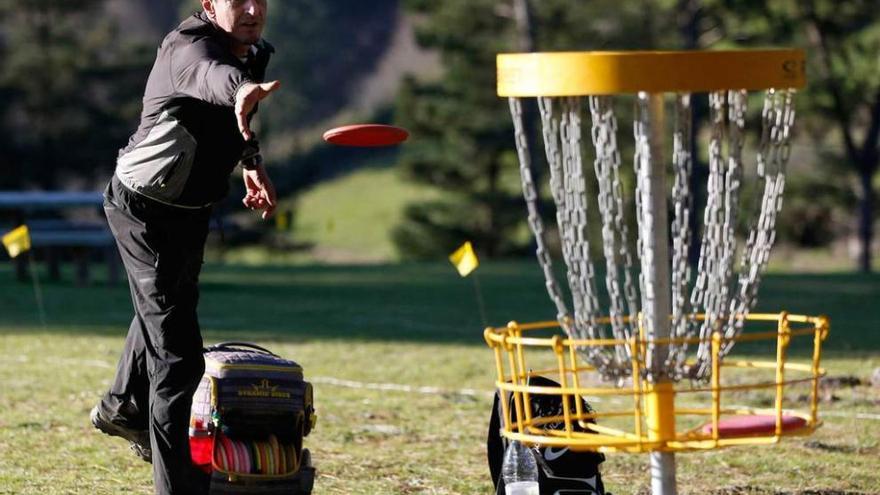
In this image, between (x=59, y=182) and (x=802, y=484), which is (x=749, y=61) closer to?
(x=802, y=484)

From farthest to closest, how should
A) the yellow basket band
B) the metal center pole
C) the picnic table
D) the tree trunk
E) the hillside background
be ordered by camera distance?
the hillside background < the tree trunk < the picnic table < the metal center pole < the yellow basket band

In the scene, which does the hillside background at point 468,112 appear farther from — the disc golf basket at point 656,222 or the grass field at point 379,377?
the disc golf basket at point 656,222

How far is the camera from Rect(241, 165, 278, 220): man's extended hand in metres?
4.80

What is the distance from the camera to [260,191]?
4.85 m

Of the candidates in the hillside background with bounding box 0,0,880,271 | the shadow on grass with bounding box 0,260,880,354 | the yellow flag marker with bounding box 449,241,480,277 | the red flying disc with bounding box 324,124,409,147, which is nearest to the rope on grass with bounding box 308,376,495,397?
the yellow flag marker with bounding box 449,241,480,277

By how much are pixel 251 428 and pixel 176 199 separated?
2.69 ft

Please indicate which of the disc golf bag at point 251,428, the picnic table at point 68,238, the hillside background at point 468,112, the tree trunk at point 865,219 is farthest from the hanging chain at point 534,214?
the tree trunk at point 865,219

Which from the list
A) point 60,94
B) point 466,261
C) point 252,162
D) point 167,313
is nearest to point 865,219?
point 60,94

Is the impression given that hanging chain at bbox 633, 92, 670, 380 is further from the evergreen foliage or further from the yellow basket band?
the evergreen foliage

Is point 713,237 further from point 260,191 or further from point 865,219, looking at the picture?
point 865,219

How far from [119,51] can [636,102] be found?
32.2 meters

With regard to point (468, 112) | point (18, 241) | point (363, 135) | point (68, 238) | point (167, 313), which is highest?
point (468, 112)

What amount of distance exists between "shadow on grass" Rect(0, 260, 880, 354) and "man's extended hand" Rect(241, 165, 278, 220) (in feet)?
21.5

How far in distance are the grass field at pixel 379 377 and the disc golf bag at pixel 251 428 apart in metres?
0.75
